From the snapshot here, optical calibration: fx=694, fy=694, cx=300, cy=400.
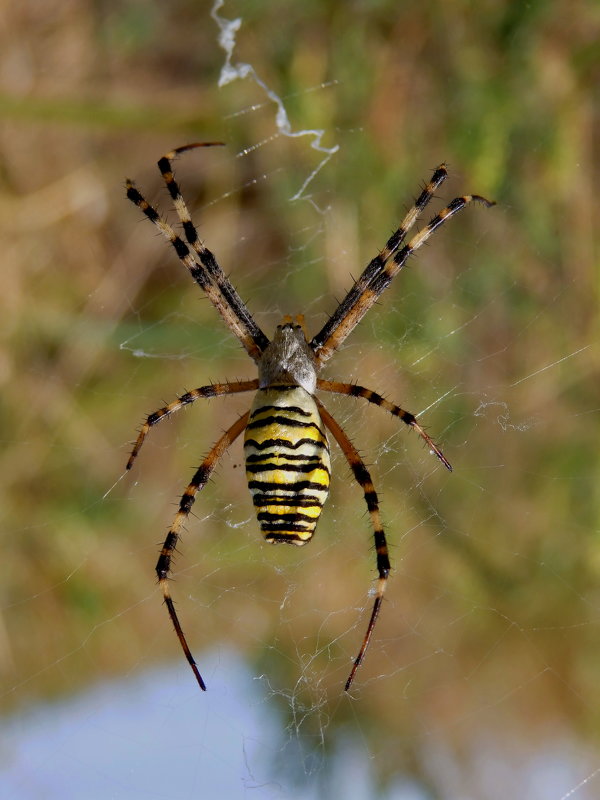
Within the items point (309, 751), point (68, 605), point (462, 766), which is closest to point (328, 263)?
point (309, 751)

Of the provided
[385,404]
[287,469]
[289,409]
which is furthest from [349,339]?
[287,469]

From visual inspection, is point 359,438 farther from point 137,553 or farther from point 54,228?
point 54,228

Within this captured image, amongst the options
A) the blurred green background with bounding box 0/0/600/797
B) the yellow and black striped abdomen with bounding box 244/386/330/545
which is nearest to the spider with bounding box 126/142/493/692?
the yellow and black striped abdomen with bounding box 244/386/330/545

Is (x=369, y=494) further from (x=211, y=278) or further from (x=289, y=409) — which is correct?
(x=211, y=278)

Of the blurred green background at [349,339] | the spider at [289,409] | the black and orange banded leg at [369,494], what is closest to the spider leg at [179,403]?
the spider at [289,409]

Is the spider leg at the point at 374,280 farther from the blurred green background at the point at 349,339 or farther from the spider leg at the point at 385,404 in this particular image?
the blurred green background at the point at 349,339

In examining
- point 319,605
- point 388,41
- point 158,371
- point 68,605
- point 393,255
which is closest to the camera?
point 393,255
